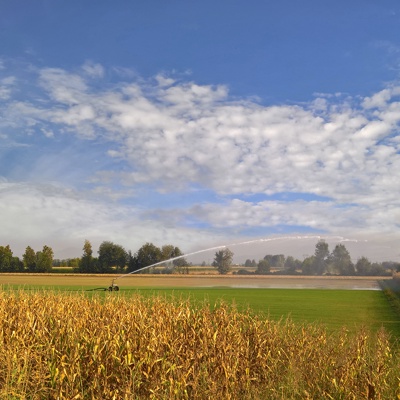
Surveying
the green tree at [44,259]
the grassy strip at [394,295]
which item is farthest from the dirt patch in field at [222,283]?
the green tree at [44,259]

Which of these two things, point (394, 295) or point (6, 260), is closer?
point (394, 295)

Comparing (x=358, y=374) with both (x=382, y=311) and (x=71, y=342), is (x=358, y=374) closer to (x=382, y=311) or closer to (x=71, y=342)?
(x=71, y=342)

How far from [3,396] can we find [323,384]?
5.00 m

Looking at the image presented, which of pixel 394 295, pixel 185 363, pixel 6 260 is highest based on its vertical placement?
pixel 6 260

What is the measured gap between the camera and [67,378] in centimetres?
796

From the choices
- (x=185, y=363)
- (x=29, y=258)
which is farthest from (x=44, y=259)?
(x=185, y=363)

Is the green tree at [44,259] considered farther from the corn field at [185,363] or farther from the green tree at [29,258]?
the corn field at [185,363]

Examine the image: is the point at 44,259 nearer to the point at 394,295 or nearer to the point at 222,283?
the point at 222,283

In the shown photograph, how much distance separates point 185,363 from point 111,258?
87.7 metres

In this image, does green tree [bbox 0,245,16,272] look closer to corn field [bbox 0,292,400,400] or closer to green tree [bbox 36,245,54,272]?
green tree [bbox 36,245,54,272]

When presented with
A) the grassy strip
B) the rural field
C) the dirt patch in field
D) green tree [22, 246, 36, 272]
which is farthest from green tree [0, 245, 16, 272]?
the rural field

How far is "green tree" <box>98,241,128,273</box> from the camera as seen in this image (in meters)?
91.9

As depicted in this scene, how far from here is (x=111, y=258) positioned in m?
93.9

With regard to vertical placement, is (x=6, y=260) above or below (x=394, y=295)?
above
